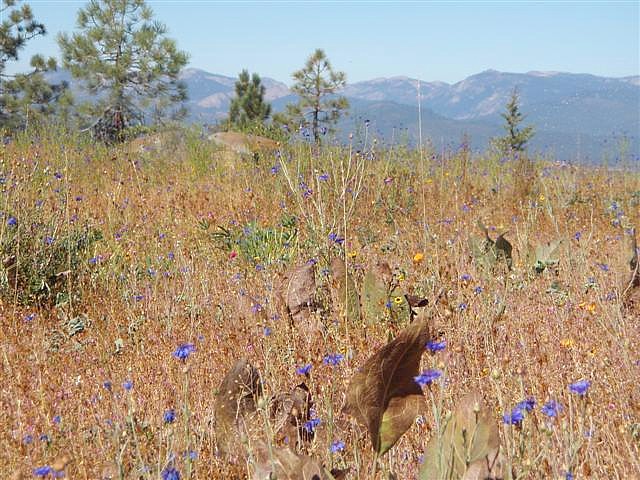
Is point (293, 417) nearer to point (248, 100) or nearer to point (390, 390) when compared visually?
point (390, 390)

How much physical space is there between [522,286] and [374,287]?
1.02 metres

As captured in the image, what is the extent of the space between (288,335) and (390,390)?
1.24m

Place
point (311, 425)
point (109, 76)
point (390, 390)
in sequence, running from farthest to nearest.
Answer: point (109, 76) → point (311, 425) → point (390, 390)

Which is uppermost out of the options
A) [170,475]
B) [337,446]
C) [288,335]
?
[170,475]

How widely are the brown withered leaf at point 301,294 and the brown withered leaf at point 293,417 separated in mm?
1106

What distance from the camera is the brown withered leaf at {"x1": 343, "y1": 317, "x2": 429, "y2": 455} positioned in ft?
4.90

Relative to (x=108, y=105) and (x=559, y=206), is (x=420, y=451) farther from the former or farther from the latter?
(x=108, y=105)

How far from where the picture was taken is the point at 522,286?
11.4 feet

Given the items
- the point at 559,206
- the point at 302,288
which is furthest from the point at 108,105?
the point at 302,288

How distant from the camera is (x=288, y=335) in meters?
2.75

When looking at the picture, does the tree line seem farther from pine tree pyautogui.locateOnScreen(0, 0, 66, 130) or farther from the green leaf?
the green leaf

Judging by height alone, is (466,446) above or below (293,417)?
above

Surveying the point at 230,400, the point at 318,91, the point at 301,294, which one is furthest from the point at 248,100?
the point at 230,400

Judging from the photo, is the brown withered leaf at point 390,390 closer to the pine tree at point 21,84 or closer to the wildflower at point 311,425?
the wildflower at point 311,425
